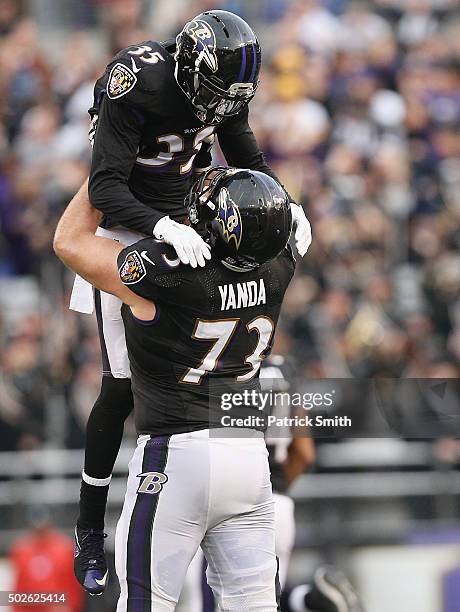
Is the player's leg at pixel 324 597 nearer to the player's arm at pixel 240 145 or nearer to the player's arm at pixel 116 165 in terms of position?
the player's arm at pixel 240 145

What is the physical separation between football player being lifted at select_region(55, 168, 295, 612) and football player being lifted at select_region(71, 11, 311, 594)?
11 cm

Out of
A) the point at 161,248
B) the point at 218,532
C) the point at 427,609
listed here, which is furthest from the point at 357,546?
the point at 161,248

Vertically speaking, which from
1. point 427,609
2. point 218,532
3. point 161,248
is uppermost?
point 161,248

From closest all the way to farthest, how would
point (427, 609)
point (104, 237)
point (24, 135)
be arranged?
point (104, 237) → point (427, 609) → point (24, 135)

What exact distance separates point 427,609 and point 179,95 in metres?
3.81

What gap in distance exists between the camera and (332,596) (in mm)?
6527

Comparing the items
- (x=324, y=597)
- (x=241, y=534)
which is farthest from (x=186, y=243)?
(x=324, y=597)

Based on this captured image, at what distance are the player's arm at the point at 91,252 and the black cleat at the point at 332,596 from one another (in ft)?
9.50

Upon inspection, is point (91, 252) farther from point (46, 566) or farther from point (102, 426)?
point (46, 566)

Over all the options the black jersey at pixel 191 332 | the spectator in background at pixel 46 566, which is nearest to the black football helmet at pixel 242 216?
the black jersey at pixel 191 332

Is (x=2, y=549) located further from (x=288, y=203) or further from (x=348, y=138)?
(x=348, y=138)

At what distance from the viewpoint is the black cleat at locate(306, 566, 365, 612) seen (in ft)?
21.4

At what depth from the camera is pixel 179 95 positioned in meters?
4.43

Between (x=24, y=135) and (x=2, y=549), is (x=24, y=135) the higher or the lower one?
the higher one
